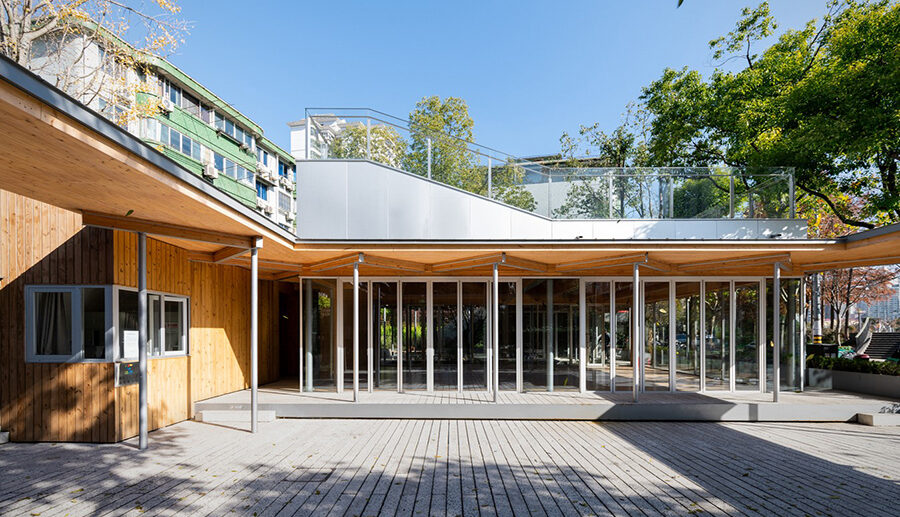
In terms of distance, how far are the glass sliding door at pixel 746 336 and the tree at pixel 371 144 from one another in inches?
301

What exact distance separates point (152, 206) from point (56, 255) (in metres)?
2.48

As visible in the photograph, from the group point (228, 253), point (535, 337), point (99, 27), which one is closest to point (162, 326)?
point (228, 253)

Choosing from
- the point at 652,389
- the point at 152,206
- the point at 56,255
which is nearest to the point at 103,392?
the point at 56,255

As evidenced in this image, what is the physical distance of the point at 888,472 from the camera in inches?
213

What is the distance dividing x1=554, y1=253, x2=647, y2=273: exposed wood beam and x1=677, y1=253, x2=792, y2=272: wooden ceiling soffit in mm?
1691

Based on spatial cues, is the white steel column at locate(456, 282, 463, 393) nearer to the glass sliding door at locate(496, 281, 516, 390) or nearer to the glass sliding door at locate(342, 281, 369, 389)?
the glass sliding door at locate(496, 281, 516, 390)

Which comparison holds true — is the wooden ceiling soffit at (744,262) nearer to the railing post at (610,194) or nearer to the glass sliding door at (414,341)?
the railing post at (610,194)

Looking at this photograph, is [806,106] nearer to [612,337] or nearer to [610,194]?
[610,194]

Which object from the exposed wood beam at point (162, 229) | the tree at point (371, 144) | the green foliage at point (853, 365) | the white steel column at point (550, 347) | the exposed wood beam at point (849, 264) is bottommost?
the green foliage at point (853, 365)

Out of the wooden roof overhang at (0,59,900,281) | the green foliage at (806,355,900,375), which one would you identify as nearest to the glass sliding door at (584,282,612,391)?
the wooden roof overhang at (0,59,900,281)

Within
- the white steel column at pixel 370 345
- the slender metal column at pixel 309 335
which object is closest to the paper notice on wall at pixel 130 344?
the slender metal column at pixel 309 335

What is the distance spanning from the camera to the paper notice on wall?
6793 millimetres

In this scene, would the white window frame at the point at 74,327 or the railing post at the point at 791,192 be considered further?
the railing post at the point at 791,192

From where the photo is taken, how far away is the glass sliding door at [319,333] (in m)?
9.70
